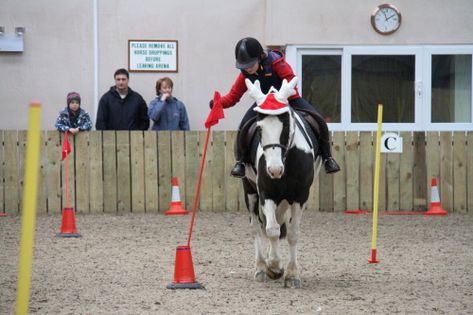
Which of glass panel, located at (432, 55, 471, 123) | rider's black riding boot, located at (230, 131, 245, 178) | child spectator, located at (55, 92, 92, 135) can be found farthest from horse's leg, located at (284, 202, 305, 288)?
glass panel, located at (432, 55, 471, 123)

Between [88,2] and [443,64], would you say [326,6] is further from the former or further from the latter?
[88,2]

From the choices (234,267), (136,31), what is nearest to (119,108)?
(136,31)

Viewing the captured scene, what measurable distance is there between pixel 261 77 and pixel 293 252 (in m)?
1.90

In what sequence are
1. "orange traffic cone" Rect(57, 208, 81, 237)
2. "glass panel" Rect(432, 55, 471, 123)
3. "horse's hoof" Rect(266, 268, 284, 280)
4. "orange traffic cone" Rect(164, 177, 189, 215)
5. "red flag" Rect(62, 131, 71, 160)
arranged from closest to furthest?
"horse's hoof" Rect(266, 268, 284, 280)
"orange traffic cone" Rect(57, 208, 81, 237)
"red flag" Rect(62, 131, 71, 160)
"orange traffic cone" Rect(164, 177, 189, 215)
"glass panel" Rect(432, 55, 471, 123)

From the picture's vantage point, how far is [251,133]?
399 inches

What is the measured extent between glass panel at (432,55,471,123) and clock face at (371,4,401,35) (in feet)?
3.73

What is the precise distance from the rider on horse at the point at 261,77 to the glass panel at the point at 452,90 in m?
8.78

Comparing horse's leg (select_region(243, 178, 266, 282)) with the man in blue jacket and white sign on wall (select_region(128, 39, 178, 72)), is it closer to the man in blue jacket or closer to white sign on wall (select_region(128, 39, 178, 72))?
the man in blue jacket

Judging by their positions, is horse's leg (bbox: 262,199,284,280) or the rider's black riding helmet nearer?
horse's leg (bbox: 262,199,284,280)

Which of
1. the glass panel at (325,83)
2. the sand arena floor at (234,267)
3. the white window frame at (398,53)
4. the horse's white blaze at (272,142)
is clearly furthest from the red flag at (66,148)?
the horse's white blaze at (272,142)

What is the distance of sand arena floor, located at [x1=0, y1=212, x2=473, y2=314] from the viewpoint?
855 cm

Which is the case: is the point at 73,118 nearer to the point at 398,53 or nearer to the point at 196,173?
the point at 196,173

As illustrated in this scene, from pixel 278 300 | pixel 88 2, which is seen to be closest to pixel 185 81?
pixel 88 2

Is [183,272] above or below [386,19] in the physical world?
below
